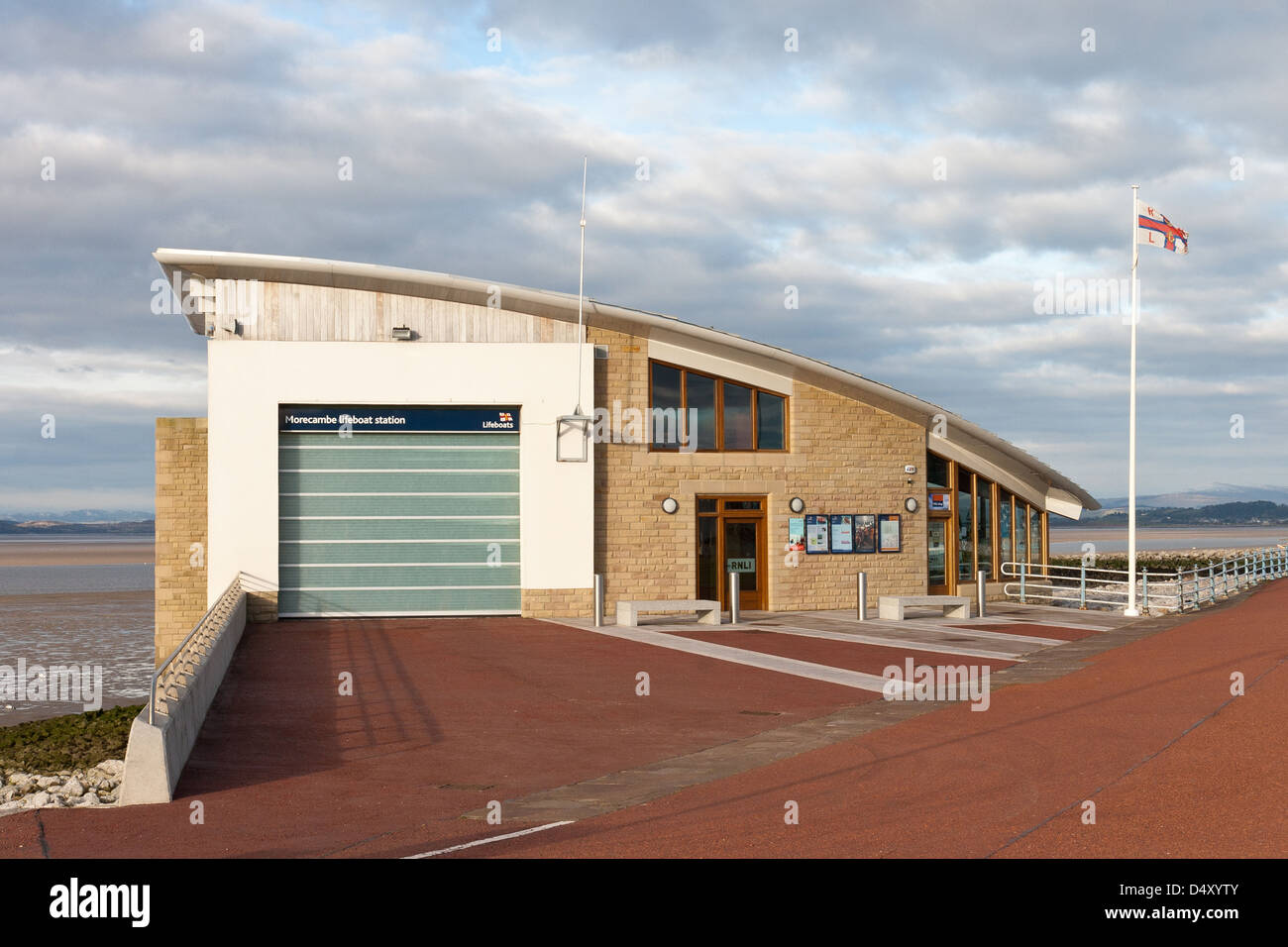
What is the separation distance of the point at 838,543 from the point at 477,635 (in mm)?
8316

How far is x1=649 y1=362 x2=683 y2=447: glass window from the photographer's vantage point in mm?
22969

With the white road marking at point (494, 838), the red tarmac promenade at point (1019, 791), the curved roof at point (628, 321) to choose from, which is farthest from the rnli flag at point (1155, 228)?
the white road marking at point (494, 838)

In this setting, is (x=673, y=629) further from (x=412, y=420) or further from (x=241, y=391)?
(x=241, y=391)

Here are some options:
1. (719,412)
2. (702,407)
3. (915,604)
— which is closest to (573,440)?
(702,407)

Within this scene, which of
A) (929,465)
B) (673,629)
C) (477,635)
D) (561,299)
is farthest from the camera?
(929,465)

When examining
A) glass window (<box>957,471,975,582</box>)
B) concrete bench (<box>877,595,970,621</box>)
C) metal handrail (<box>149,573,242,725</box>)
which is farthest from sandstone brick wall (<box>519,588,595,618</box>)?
glass window (<box>957,471,975,582</box>)

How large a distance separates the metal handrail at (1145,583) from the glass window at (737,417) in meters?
7.22

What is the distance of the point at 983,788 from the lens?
8.04 m

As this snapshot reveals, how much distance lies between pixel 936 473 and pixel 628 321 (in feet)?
25.9

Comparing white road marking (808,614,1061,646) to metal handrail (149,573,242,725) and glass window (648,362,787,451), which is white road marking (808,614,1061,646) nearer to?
glass window (648,362,787,451)

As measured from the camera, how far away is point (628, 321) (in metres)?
22.5

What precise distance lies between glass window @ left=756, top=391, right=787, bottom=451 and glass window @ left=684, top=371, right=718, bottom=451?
928 mm
